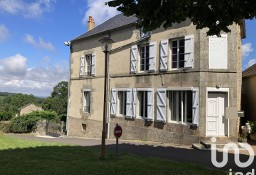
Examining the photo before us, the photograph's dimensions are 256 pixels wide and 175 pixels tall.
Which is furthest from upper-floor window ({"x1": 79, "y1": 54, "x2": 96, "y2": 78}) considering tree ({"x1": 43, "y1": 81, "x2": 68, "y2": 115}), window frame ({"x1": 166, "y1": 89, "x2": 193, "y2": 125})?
tree ({"x1": 43, "y1": 81, "x2": 68, "y2": 115})

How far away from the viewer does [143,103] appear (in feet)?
58.1

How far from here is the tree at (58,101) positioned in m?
76.1

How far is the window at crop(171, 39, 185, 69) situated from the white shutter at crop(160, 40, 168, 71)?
0.34 m

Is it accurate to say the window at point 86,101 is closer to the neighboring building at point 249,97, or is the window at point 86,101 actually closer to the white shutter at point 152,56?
the white shutter at point 152,56

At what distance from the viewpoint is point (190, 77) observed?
48.6 feet

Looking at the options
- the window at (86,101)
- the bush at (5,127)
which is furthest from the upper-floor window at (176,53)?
the bush at (5,127)

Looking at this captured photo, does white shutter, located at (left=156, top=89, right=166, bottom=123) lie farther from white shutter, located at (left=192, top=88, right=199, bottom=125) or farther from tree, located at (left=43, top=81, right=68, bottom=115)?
tree, located at (left=43, top=81, right=68, bottom=115)

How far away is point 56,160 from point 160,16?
537cm

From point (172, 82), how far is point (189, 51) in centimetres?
174

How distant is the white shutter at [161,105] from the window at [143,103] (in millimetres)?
1262

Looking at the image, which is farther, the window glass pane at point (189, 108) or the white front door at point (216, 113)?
the window glass pane at point (189, 108)

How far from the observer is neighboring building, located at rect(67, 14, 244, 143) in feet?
47.6

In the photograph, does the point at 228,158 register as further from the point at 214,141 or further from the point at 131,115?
the point at 131,115

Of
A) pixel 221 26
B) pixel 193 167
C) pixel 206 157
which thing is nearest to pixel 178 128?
pixel 206 157
